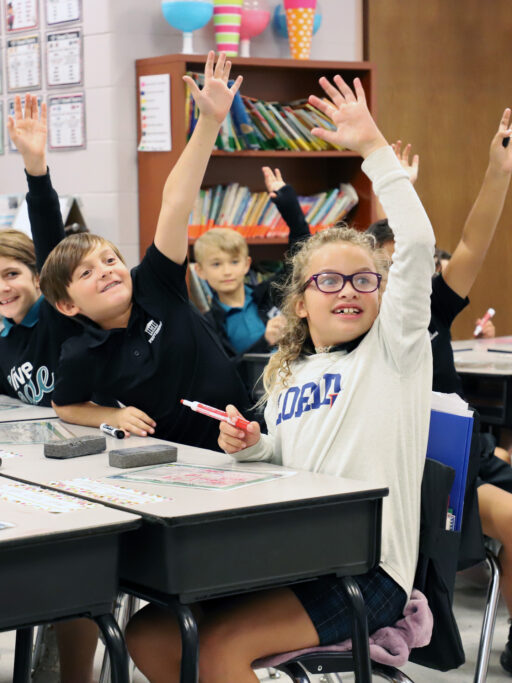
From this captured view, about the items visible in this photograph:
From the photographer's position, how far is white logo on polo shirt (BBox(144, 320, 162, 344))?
2490 millimetres

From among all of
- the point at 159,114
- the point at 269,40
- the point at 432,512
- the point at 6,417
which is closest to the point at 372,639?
the point at 432,512

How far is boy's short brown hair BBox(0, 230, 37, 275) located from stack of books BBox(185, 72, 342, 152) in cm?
200

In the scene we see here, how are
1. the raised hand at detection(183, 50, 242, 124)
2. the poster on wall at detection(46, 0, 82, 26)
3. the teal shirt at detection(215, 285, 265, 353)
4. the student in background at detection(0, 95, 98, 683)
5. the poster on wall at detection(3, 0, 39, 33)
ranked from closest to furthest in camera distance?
the raised hand at detection(183, 50, 242, 124) → the student in background at detection(0, 95, 98, 683) → the teal shirt at detection(215, 285, 265, 353) → the poster on wall at detection(46, 0, 82, 26) → the poster on wall at detection(3, 0, 39, 33)

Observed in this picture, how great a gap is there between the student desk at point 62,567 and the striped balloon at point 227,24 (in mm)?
3833

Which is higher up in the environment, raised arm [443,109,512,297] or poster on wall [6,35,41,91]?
poster on wall [6,35,41,91]

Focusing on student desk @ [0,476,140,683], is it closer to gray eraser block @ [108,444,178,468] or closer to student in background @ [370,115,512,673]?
gray eraser block @ [108,444,178,468]

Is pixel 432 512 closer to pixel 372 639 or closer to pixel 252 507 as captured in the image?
pixel 372 639

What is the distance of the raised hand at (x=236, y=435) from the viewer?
75.0 inches

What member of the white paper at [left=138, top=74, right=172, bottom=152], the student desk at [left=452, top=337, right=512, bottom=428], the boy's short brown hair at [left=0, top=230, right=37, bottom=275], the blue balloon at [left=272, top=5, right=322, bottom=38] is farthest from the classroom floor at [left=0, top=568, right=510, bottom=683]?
the blue balloon at [left=272, top=5, right=322, bottom=38]

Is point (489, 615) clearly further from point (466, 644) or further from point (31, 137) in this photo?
point (31, 137)

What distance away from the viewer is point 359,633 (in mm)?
1696

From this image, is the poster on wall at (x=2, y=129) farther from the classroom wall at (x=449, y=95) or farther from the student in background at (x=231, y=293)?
the classroom wall at (x=449, y=95)

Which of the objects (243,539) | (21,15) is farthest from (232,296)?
(243,539)

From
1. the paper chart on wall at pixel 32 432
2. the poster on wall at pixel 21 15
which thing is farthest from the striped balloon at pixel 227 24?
the paper chart on wall at pixel 32 432
